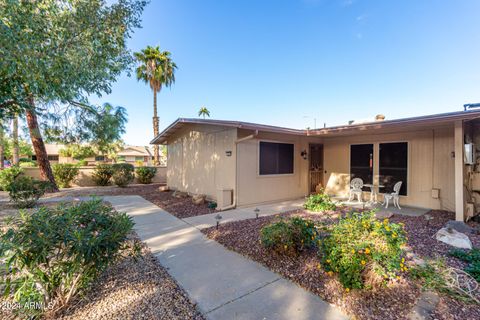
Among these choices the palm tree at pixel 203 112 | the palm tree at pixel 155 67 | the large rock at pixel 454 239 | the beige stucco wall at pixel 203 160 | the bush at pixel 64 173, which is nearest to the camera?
the large rock at pixel 454 239

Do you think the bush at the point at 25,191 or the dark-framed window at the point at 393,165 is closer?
the bush at the point at 25,191

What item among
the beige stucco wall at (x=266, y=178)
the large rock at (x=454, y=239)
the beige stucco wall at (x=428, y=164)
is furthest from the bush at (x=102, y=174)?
the large rock at (x=454, y=239)

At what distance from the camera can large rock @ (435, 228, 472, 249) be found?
360 centimetres

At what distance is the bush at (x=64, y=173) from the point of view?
11820mm

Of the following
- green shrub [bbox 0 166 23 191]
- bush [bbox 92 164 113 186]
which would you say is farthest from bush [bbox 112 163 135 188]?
green shrub [bbox 0 166 23 191]

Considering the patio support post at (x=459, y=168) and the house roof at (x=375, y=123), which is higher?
the house roof at (x=375, y=123)

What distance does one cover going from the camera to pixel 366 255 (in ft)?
7.41

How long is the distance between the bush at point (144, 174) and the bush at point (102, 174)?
167 centimetres

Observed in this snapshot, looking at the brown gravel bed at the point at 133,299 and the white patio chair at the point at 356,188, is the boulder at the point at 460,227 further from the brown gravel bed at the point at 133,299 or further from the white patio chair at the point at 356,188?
the brown gravel bed at the point at 133,299

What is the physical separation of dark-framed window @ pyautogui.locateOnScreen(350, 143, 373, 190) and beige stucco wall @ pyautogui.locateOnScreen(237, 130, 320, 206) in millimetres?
1621

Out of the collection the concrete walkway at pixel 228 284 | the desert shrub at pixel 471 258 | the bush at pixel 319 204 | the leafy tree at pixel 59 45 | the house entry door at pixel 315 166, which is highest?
the leafy tree at pixel 59 45

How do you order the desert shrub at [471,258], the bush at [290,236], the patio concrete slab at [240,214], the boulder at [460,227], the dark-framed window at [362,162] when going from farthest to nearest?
1. the dark-framed window at [362,162]
2. the patio concrete slab at [240,214]
3. the boulder at [460,227]
4. the bush at [290,236]
5. the desert shrub at [471,258]

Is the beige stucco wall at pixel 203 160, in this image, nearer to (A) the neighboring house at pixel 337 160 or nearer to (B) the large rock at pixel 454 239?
(A) the neighboring house at pixel 337 160

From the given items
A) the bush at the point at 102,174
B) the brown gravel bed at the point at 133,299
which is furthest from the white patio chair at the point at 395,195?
the bush at the point at 102,174
